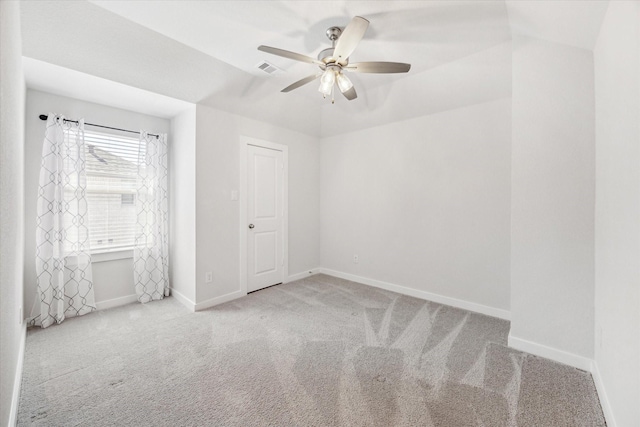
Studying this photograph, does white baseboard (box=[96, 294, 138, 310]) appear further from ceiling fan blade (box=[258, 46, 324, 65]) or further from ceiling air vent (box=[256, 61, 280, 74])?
ceiling fan blade (box=[258, 46, 324, 65])

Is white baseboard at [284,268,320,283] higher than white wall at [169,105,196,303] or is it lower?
lower

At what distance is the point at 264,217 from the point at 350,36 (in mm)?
2598

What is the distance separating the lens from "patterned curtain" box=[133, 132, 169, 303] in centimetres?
323

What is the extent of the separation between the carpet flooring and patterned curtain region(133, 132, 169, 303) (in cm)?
43

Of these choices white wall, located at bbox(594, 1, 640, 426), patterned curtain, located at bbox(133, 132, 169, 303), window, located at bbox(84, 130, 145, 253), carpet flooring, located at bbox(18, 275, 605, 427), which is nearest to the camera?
white wall, located at bbox(594, 1, 640, 426)

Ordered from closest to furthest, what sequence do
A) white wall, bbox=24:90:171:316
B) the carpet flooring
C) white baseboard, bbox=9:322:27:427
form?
white baseboard, bbox=9:322:27:427
the carpet flooring
white wall, bbox=24:90:171:316

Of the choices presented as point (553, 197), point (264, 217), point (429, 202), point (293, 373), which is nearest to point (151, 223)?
point (264, 217)

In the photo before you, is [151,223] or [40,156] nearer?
[40,156]

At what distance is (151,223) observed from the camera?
332cm

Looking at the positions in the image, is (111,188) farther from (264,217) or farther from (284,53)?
(284,53)

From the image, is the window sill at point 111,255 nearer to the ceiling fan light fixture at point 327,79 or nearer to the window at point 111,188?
the window at point 111,188

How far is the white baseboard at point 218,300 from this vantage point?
3.04 meters

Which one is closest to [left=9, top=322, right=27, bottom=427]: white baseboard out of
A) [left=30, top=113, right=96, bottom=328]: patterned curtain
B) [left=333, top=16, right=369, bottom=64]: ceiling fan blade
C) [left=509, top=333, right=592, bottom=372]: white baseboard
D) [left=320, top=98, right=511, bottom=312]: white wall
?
[left=30, top=113, right=96, bottom=328]: patterned curtain

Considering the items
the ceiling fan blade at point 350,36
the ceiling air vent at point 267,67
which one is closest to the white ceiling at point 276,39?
the ceiling air vent at point 267,67
